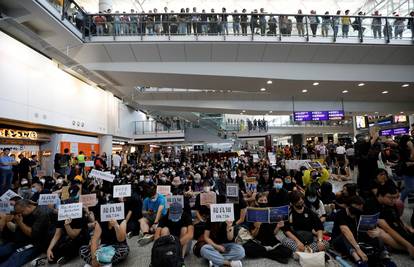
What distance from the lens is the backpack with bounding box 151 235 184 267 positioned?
11.5 feet

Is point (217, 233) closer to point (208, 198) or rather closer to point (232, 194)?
point (208, 198)

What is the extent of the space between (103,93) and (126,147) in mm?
9029

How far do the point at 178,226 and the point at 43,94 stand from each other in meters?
10.4

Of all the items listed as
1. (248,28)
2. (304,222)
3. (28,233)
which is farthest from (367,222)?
(248,28)

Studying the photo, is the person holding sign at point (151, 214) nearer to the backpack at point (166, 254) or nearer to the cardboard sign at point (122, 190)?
the cardboard sign at point (122, 190)

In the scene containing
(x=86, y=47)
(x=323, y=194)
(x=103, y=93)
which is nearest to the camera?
(x=323, y=194)

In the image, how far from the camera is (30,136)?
39.0ft

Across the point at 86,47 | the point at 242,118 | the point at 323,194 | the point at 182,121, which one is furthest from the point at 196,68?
the point at 242,118

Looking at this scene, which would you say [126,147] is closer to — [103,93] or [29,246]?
[103,93]

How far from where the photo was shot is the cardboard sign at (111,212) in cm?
439

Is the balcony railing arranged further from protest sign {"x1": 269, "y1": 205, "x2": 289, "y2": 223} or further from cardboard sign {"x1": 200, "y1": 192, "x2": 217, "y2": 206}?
protest sign {"x1": 269, "y1": 205, "x2": 289, "y2": 223}

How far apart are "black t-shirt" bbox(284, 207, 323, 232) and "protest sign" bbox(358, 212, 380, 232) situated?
855mm

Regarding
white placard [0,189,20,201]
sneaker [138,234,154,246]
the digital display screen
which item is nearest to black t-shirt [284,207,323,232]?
sneaker [138,234,154,246]

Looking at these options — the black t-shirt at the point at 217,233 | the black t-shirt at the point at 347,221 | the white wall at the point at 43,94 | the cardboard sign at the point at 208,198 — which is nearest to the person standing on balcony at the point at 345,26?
the black t-shirt at the point at 347,221
